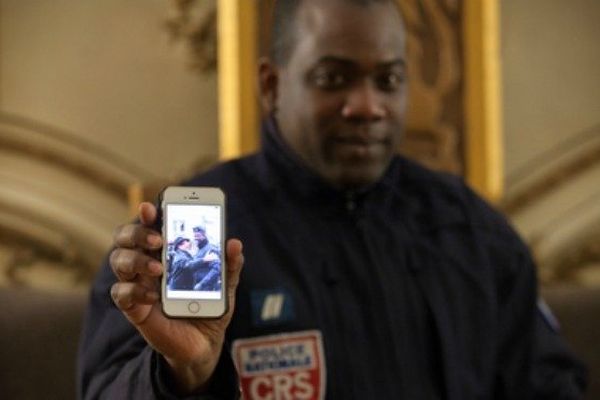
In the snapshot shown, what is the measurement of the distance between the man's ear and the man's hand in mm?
470

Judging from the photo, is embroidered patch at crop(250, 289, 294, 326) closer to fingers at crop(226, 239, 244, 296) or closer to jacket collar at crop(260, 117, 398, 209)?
jacket collar at crop(260, 117, 398, 209)

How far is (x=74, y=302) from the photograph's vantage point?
1.59 metres

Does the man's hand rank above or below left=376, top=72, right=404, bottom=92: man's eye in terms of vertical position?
below

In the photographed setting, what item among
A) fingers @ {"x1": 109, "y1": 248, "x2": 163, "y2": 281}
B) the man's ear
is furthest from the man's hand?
the man's ear

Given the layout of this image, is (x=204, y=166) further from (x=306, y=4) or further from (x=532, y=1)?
(x=306, y=4)

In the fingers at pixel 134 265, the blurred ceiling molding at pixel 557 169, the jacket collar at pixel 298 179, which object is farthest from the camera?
the blurred ceiling molding at pixel 557 169

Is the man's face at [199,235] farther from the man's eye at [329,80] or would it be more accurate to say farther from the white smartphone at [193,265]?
the man's eye at [329,80]

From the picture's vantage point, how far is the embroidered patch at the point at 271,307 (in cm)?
117

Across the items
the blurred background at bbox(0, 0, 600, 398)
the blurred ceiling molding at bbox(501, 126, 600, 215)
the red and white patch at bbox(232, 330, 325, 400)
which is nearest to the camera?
the red and white patch at bbox(232, 330, 325, 400)

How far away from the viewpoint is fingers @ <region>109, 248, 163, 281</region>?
851mm

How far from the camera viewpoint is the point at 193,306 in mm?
860

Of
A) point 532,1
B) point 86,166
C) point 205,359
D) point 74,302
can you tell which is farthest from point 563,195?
point 205,359

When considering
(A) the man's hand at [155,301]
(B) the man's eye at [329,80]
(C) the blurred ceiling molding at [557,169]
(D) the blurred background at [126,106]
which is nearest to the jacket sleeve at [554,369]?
(B) the man's eye at [329,80]

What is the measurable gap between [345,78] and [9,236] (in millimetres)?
1013
